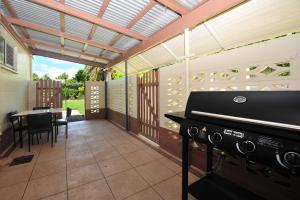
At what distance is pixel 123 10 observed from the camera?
9.40ft

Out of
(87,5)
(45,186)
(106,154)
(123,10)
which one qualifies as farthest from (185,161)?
(87,5)

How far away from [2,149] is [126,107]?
10.5ft

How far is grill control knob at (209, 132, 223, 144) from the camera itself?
1236 millimetres

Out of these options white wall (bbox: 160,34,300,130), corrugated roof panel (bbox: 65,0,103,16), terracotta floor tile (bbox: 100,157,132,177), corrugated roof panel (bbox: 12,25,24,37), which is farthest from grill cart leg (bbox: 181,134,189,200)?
corrugated roof panel (bbox: 12,25,24,37)

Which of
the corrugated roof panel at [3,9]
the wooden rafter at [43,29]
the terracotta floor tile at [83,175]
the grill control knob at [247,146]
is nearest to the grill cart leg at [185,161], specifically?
the grill control knob at [247,146]

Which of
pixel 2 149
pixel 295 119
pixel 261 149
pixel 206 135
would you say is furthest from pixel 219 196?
pixel 2 149

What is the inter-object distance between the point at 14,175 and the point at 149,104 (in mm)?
2947

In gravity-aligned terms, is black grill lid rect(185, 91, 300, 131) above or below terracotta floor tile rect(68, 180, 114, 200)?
above

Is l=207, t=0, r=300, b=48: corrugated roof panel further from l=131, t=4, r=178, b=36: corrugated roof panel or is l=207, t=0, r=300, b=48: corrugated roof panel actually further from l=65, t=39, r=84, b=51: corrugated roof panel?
l=65, t=39, r=84, b=51: corrugated roof panel

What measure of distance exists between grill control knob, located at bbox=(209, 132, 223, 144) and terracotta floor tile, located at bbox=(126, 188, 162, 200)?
1272mm

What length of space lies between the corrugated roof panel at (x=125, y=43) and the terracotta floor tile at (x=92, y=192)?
350cm

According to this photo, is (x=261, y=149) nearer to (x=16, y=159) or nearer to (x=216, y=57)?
(x=216, y=57)

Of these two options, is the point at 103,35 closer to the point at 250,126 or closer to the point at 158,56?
the point at 158,56

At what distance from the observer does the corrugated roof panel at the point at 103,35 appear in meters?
3.94
